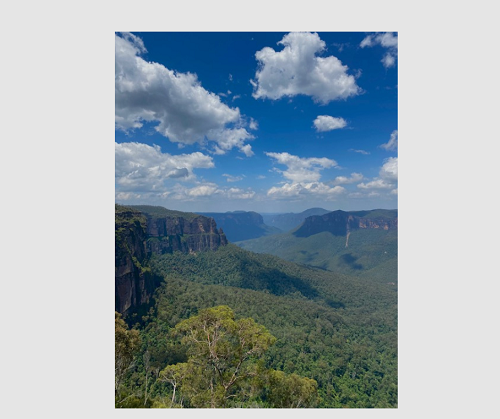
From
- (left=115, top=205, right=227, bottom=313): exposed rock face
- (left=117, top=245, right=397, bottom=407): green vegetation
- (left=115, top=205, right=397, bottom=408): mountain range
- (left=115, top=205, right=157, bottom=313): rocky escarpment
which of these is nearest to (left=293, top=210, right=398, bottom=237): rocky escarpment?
(left=115, top=205, right=397, bottom=408): mountain range

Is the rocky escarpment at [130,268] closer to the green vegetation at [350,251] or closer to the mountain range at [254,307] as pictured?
the mountain range at [254,307]

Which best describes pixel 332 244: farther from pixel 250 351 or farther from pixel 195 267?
pixel 250 351

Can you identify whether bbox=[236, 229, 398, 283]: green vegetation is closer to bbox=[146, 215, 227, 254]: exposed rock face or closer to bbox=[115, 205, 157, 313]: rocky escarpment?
bbox=[146, 215, 227, 254]: exposed rock face

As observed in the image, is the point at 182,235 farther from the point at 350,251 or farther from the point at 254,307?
the point at 350,251

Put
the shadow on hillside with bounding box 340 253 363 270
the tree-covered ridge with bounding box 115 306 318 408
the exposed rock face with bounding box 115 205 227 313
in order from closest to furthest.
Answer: the tree-covered ridge with bounding box 115 306 318 408, the exposed rock face with bounding box 115 205 227 313, the shadow on hillside with bounding box 340 253 363 270

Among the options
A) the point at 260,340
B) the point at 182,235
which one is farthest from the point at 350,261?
the point at 260,340

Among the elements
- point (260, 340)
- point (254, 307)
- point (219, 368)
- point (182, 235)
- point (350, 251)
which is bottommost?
point (350, 251)
